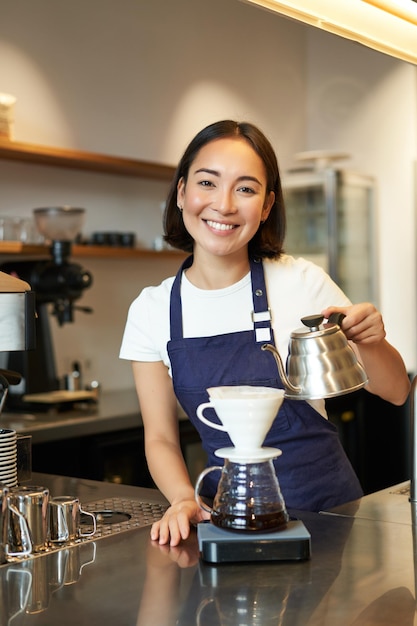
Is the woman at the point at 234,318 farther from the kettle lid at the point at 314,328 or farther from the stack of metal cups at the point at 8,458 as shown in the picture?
the kettle lid at the point at 314,328

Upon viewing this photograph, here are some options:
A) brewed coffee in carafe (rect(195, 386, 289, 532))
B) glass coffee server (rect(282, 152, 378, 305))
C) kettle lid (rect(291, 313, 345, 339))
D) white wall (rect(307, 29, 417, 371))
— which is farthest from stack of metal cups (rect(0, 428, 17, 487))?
white wall (rect(307, 29, 417, 371))

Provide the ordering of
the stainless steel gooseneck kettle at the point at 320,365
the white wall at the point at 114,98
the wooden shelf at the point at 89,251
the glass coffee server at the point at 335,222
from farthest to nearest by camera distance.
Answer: the glass coffee server at the point at 335,222 → the white wall at the point at 114,98 → the wooden shelf at the point at 89,251 → the stainless steel gooseneck kettle at the point at 320,365

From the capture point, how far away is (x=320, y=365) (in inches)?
63.2

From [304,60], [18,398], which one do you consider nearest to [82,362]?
[18,398]

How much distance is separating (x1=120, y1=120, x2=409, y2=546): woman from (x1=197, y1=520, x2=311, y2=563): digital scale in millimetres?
557

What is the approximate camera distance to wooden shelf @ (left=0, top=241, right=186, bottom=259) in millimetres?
3695

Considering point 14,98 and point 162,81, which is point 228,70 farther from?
point 14,98

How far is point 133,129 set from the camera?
4605mm

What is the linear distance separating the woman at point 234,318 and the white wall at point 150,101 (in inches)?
79.7

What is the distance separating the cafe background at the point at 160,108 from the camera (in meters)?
4.16

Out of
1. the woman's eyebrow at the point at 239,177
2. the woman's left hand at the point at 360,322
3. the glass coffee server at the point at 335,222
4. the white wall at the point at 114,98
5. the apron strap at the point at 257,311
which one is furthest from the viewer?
the glass coffee server at the point at 335,222

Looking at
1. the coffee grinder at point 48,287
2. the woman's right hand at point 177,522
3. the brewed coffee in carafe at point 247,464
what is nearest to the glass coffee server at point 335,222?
the coffee grinder at point 48,287

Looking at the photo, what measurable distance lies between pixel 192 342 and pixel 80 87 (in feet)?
8.18

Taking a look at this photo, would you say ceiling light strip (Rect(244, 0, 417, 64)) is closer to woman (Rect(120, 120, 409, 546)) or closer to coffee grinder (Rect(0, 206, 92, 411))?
woman (Rect(120, 120, 409, 546))
